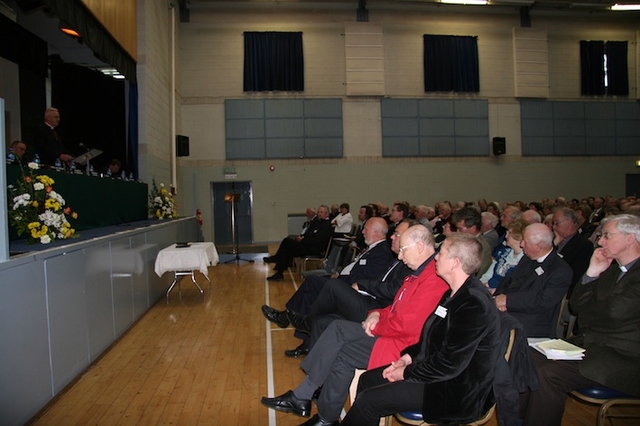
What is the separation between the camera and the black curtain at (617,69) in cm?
1522

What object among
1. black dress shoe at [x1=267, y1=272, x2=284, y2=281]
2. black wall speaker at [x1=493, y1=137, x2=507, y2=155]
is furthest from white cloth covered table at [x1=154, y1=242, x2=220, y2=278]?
black wall speaker at [x1=493, y1=137, x2=507, y2=155]

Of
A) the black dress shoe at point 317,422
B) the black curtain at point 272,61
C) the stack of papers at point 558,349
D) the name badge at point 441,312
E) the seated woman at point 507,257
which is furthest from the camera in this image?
the black curtain at point 272,61

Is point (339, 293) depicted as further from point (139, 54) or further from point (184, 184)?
point (184, 184)

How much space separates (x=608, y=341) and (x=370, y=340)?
1.18 meters

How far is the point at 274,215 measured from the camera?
563 inches

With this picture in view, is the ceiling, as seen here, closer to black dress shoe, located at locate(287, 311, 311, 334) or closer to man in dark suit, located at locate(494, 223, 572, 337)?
black dress shoe, located at locate(287, 311, 311, 334)

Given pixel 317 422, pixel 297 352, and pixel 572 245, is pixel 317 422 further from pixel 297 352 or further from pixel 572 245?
pixel 572 245

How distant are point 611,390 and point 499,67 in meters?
14.1

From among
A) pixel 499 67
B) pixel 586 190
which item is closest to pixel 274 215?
pixel 499 67

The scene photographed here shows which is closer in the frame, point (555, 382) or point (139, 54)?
point (555, 382)

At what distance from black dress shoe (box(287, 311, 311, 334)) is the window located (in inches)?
563

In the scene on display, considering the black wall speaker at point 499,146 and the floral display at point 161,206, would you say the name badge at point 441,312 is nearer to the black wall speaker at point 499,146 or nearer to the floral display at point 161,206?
the floral display at point 161,206

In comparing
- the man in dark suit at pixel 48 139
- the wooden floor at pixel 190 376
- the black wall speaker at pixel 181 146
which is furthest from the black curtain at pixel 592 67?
the man in dark suit at pixel 48 139

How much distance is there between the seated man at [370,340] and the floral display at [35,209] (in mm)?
2183
